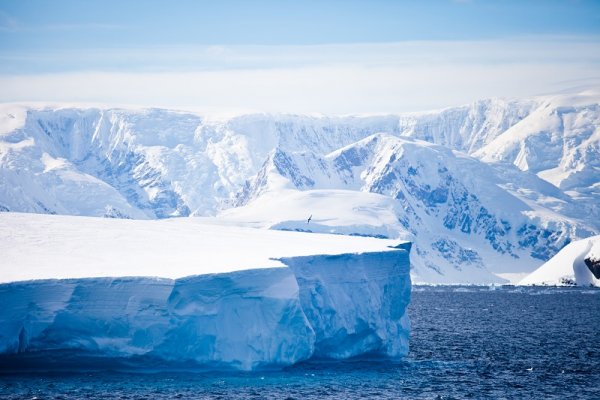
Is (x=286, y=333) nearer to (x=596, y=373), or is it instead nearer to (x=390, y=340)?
(x=390, y=340)

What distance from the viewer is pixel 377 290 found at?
5616 cm

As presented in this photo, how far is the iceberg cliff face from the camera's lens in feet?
148

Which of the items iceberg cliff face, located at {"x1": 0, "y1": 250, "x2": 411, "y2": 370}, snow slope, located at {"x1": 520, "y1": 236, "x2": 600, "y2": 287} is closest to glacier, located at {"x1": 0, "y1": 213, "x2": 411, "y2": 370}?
iceberg cliff face, located at {"x1": 0, "y1": 250, "x2": 411, "y2": 370}

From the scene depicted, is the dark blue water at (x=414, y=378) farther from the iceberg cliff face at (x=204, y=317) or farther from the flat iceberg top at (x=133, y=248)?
the flat iceberg top at (x=133, y=248)

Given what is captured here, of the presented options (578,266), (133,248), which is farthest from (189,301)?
(578,266)

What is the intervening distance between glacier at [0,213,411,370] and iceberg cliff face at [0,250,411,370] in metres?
0.05

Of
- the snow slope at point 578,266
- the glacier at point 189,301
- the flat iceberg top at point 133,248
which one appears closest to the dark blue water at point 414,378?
the glacier at point 189,301

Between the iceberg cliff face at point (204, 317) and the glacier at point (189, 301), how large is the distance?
0.05 meters

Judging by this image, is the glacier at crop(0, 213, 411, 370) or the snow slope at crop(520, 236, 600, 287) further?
the snow slope at crop(520, 236, 600, 287)

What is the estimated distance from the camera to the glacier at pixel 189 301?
1784 inches

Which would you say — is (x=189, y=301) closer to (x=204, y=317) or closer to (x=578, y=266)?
(x=204, y=317)

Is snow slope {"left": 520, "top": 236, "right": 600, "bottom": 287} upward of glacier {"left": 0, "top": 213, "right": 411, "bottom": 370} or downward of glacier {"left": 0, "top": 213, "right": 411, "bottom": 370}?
downward

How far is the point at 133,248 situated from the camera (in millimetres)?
52750

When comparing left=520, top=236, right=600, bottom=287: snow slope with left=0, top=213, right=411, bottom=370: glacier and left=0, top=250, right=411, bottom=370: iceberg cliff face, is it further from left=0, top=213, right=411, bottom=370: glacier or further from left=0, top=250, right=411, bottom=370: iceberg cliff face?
left=0, top=250, right=411, bottom=370: iceberg cliff face
